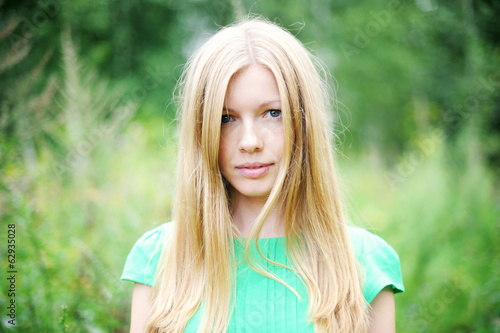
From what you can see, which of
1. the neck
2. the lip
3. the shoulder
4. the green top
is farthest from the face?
the shoulder

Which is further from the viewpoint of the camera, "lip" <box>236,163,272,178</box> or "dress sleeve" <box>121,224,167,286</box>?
"dress sleeve" <box>121,224,167,286</box>

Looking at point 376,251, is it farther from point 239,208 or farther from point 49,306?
point 49,306

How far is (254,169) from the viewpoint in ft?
5.08

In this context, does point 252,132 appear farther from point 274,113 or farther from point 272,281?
point 272,281

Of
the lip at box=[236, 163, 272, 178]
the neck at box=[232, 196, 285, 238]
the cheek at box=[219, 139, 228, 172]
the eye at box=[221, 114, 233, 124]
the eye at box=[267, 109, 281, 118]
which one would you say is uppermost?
the eye at box=[267, 109, 281, 118]

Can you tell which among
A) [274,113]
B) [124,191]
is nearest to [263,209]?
[274,113]

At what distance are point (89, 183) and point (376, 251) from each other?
214cm

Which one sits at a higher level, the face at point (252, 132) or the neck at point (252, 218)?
the face at point (252, 132)

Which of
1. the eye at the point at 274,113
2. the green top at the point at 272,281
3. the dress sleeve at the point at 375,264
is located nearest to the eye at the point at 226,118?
the eye at the point at 274,113

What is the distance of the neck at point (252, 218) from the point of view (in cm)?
169

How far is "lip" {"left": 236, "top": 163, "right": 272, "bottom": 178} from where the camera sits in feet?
5.05

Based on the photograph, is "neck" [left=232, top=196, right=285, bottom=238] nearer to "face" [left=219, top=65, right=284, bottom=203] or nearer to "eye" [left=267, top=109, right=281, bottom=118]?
"face" [left=219, top=65, right=284, bottom=203]

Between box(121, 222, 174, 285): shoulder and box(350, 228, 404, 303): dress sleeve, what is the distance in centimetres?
76

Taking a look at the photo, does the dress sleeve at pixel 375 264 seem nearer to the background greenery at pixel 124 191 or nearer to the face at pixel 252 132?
the background greenery at pixel 124 191
